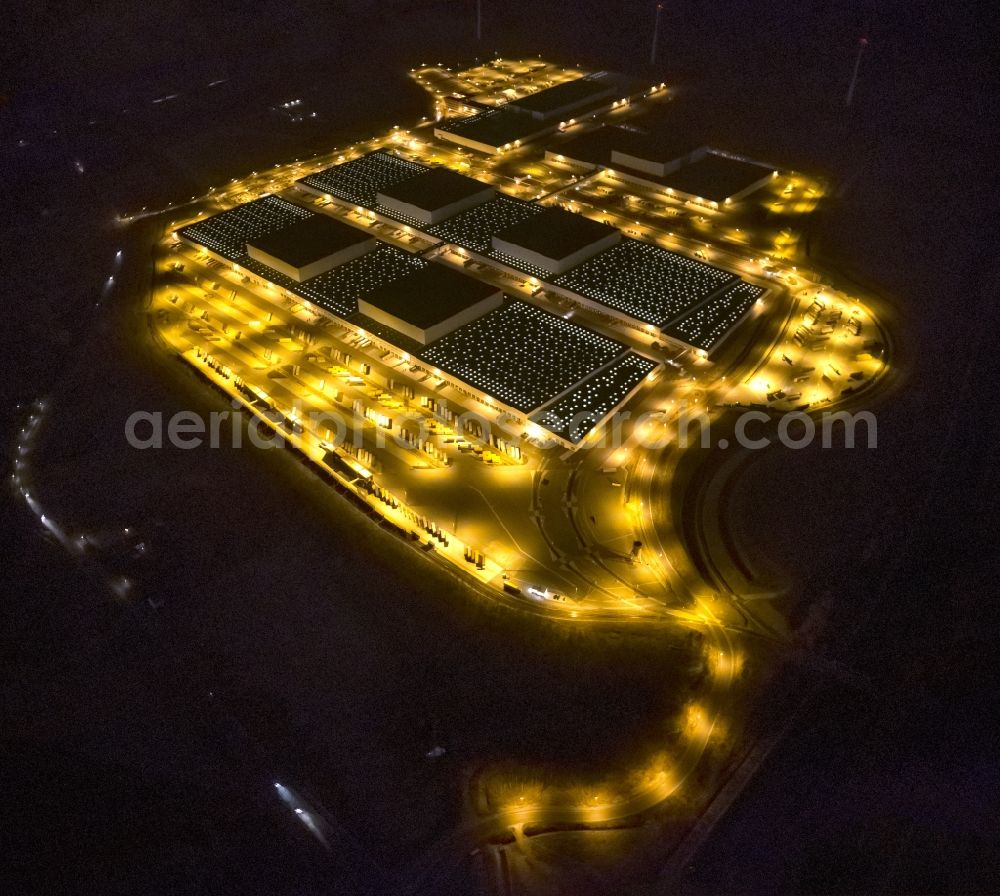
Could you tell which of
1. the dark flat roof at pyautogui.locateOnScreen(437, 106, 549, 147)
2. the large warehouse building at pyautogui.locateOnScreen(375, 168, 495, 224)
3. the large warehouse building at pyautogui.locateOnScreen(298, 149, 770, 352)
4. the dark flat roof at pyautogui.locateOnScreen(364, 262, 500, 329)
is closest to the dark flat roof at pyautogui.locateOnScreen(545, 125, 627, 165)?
the large warehouse building at pyautogui.locateOnScreen(298, 149, 770, 352)

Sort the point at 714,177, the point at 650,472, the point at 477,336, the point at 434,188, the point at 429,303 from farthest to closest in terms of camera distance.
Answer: the point at 714,177 → the point at 434,188 → the point at 429,303 → the point at 477,336 → the point at 650,472

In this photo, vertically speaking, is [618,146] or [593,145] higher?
[618,146]

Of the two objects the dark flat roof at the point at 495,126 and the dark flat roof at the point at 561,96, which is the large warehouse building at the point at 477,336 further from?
the dark flat roof at the point at 561,96

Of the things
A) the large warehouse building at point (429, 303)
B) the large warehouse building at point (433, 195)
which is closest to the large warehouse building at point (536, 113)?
the large warehouse building at point (433, 195)

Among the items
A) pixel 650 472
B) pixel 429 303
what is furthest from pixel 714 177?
pixel 650 472

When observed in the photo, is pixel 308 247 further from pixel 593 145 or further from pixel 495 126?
pixel 593 145

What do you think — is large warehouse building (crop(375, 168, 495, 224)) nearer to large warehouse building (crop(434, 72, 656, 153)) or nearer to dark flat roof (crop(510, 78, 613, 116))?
large warehouse building (crop(434, 72, 656, 153))
